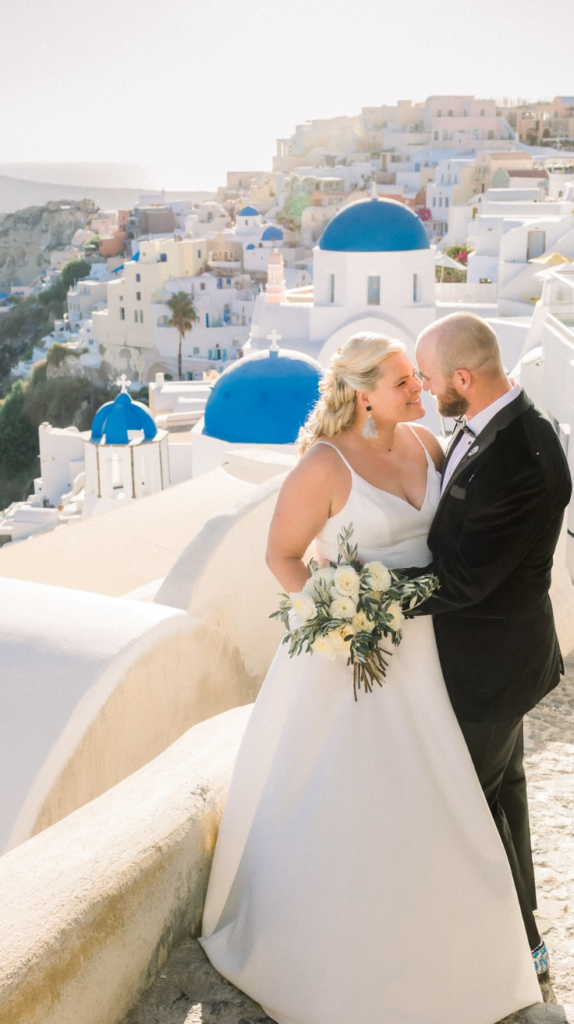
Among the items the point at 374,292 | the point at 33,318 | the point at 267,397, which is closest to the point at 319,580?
the point at 267,397

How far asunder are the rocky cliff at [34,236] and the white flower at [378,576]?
9247 centimetres

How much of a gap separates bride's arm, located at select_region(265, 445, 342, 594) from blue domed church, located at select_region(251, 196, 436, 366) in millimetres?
15501

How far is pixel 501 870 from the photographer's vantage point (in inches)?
96.8

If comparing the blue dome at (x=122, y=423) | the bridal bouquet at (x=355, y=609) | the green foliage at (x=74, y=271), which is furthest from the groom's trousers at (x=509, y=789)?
the green foliage at (x=74, y=271)

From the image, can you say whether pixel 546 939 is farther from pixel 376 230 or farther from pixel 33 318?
pixel 33 318

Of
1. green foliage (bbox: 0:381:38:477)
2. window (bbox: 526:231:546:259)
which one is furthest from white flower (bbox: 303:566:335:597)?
green foliage (bbox: 0:381:38:477)

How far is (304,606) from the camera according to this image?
7.57 feet

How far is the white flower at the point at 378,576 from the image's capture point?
232cm

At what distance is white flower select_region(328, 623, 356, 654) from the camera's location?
231 cm

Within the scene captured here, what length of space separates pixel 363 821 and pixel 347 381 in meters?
1.05

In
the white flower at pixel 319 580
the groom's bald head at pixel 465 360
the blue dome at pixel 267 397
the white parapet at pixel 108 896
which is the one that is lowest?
the blue dome at pixel 267 397

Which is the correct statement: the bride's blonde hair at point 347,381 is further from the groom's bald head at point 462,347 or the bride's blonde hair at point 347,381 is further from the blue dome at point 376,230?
the blue dome at point 376,230

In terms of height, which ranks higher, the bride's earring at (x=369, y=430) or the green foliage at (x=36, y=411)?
the bride's earring at (x=369, y=430)

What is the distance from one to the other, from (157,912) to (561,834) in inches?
56.3
